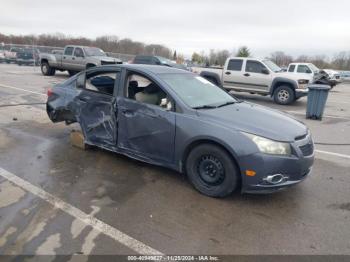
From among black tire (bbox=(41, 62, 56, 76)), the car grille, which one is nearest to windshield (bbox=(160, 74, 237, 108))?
the car grille

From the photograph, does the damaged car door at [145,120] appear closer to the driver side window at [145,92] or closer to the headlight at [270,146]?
the driver side window at [145,92]

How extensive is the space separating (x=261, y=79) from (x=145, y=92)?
31.9ft

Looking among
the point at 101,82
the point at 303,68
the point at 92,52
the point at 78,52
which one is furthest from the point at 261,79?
the point at 78,52

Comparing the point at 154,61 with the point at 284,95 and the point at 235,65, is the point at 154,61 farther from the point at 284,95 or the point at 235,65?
the point at 284,95

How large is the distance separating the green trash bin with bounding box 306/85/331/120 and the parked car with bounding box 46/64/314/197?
5.71 meters

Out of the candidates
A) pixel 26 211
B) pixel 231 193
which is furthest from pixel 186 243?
pixel 26 211

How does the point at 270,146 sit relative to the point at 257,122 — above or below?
below

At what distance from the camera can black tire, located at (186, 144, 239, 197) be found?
3676mm

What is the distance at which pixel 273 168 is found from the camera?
3.49m

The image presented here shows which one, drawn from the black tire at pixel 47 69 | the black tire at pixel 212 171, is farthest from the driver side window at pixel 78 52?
the black tire at pixel 212 171

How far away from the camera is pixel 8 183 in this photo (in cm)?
412

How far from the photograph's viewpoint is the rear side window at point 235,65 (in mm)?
13773

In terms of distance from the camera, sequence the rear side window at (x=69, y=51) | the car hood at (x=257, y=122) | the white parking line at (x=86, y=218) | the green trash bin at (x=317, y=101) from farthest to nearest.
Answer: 1. the rear side window at (x=69, y=51)
2. the green trash bin at (x=317, y=101)
3. the car hood at (x=257, y=122)
4. the white parking line at (x=86, y=218)

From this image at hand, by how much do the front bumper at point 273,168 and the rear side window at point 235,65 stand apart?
1058 cm
